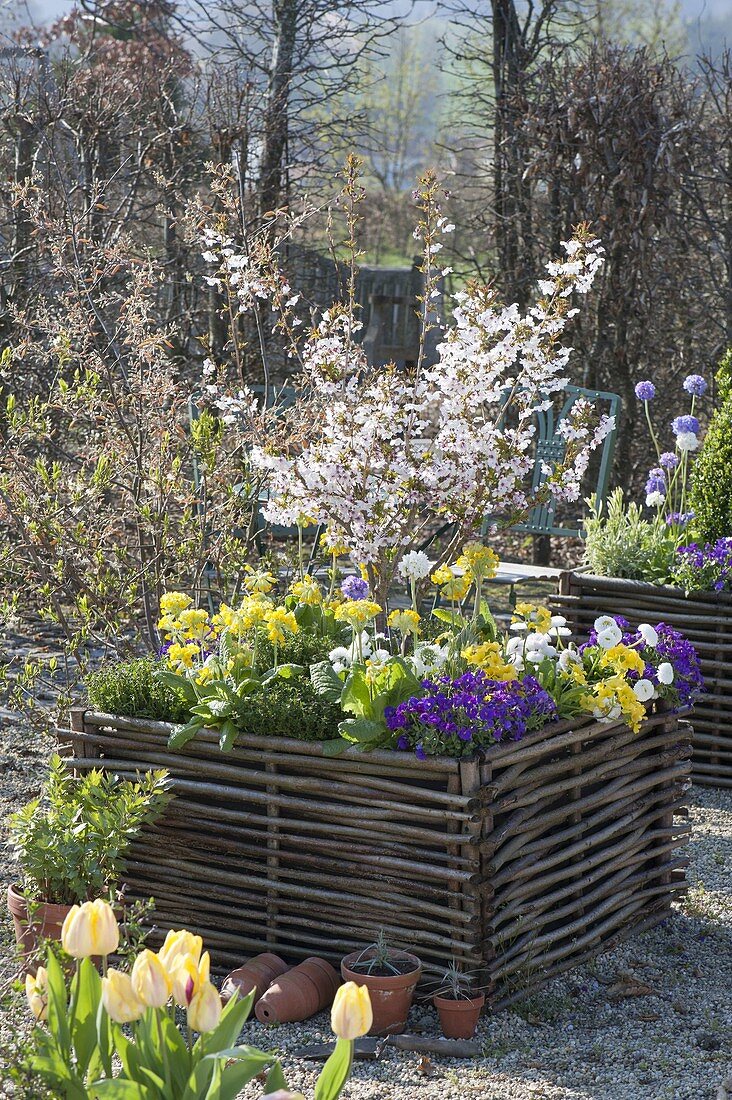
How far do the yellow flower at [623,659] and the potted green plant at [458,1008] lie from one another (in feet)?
2.86

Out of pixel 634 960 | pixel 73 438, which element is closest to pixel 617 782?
pixel 634 960

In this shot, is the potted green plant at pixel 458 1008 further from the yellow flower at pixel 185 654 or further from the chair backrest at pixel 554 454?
the chair backrest at pixel 554 454

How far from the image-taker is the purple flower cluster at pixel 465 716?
106 inches

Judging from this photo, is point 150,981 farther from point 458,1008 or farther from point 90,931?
point 458,1008

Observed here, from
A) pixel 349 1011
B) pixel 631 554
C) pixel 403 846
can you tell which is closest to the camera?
pixel 349 1011

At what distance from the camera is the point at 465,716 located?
2.69 meters

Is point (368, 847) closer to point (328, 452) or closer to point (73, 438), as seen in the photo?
point (328, 452)

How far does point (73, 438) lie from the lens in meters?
6.95

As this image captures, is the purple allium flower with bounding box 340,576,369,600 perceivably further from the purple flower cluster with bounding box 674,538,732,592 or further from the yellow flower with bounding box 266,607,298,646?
the purple flower cluster with bounding box 674,538,732,592

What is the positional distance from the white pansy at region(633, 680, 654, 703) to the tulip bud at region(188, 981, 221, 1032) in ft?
5.82

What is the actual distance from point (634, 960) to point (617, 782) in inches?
18.2

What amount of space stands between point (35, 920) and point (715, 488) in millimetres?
3158

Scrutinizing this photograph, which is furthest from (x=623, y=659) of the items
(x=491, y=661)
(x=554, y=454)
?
(x=554, y=454)

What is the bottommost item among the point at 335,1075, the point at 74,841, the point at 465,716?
the point at 74,841
